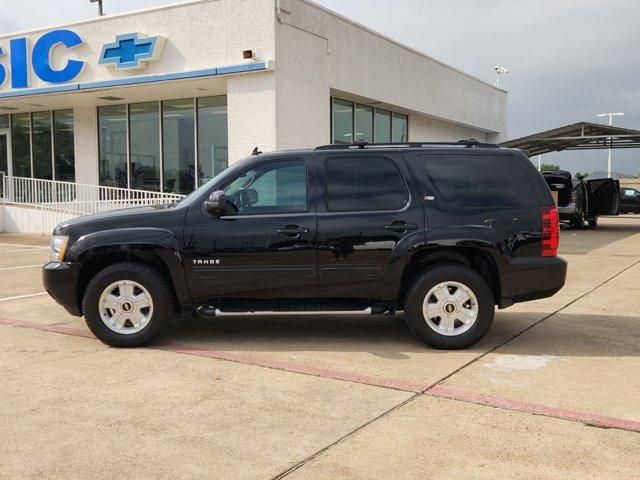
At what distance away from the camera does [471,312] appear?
5.68 metres

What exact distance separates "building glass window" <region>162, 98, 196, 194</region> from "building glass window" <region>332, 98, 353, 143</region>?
4.06 meters

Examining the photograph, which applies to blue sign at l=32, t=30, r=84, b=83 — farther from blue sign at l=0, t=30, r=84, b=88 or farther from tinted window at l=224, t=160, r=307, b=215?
tinted window at l=224, t=160, r=307, b=215

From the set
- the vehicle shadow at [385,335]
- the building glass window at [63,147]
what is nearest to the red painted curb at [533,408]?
the vehicle shadow at [385,335]

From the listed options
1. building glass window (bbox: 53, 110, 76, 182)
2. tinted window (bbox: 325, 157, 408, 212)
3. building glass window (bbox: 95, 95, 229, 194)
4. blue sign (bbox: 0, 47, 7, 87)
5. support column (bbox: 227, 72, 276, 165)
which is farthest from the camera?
building glass window (bbox: 53, 110, 76, 182)

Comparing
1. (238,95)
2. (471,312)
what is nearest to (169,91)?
(238,95)

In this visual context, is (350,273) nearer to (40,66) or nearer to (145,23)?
(145,23)

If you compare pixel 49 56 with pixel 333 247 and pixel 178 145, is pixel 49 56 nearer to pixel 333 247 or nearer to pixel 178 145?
pixel 178 145

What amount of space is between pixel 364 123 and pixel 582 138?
8.77m

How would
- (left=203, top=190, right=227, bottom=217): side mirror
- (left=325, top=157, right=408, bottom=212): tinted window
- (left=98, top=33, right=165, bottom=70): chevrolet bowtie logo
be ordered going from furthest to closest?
1. (left=98, top=33, right=165, bottom=70): chevrolet bowtie logo
2. (left=325, top=157, right=408, bottom=212): tinted window
3. (left=203, top=190, right=227, bottom=217): side mirror

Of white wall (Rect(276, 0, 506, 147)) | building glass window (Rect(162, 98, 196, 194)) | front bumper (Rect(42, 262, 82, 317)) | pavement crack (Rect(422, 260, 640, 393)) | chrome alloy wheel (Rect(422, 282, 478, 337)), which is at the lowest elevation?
pavement crack (Rect(422, 260, 640, 393))

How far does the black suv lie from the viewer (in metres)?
5.68

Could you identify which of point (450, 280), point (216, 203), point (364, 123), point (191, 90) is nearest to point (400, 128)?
point (364, 123)

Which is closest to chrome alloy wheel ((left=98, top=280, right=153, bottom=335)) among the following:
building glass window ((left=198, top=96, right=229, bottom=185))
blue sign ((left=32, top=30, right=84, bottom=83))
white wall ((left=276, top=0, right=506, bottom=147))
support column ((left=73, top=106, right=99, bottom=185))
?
white wall ((left=276, top=0, right=506, bottom=147))

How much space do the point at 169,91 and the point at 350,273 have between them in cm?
1224
